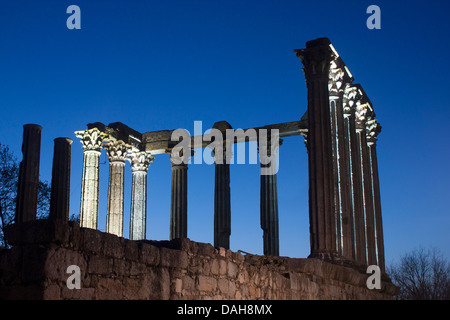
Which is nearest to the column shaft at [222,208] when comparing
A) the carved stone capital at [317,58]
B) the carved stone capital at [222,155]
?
the carved stone capital at [222,155]

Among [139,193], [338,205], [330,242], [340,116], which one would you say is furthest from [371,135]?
[139,193]

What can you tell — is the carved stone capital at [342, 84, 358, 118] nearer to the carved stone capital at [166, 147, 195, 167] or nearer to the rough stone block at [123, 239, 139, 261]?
the carved stone capital at [166, 147, 195, 167]

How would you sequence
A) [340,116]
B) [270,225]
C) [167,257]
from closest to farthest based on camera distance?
1. [167,257]
2. [340,116]
3. [270,225]

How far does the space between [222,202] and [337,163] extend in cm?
1058

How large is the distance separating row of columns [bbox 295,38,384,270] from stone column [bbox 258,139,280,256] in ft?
19.2

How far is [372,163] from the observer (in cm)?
2764

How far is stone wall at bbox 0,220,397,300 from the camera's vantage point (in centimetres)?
619

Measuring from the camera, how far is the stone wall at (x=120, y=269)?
6.19 m

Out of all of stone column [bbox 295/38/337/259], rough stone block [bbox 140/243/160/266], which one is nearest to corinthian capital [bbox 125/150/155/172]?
stone column [bbox 295/38/337/259]

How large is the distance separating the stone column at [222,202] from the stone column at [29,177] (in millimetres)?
10217

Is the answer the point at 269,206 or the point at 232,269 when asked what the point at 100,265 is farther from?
the point at 269,206
